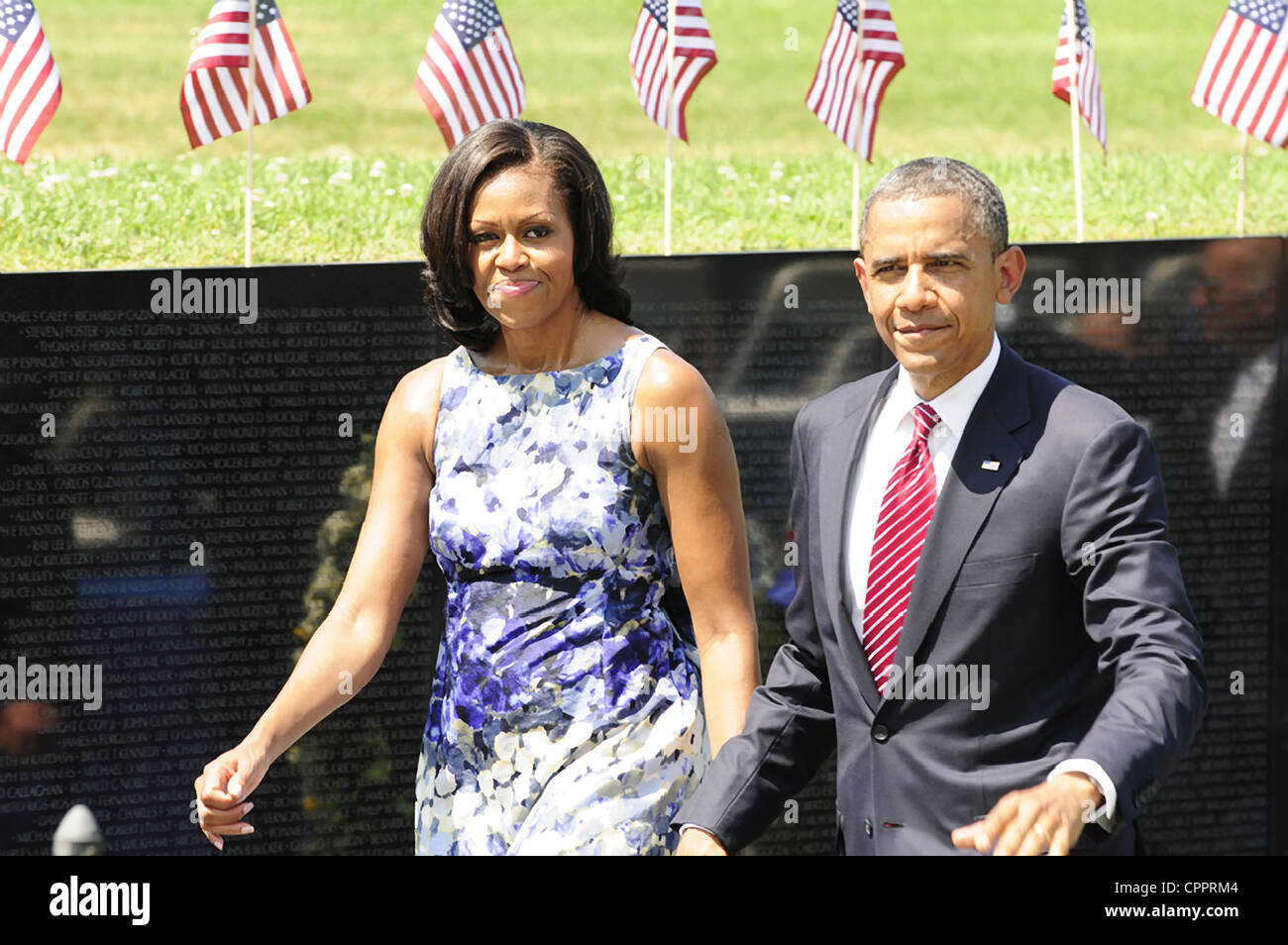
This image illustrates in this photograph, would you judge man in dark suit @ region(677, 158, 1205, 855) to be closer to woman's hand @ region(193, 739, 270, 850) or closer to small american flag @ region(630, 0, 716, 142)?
woman's hand @ region(193, 739, 270, 850)

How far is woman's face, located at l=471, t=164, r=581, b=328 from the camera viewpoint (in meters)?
3.79

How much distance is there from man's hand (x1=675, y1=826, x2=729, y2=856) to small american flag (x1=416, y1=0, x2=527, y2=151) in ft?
14.9

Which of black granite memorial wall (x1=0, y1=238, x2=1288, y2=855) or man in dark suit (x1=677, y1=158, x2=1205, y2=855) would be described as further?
black granite memorial wall (x1=0, y1=238, x2=1288, y2=855)

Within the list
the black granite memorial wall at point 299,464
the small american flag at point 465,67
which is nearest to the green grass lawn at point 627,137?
the small american flag at point 465,67

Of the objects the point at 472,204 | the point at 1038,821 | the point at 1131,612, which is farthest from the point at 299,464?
the point at 1038,821

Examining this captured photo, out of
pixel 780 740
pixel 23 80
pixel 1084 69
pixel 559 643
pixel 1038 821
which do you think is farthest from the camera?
pixel 1084 69

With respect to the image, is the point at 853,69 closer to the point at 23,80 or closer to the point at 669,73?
the point at 669,73

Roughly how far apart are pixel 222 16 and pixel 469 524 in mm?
4199

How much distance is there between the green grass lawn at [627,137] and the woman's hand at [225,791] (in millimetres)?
4747

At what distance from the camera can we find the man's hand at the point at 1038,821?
8.77 ft

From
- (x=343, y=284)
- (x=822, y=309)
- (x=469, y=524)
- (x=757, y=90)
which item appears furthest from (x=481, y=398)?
(x=757, y=90)

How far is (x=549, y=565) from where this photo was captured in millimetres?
3773

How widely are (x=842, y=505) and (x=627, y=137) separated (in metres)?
12.2

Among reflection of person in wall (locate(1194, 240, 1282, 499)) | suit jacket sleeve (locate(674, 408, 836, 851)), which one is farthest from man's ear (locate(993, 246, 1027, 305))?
reflection of person in wall (locate(1194, 240, 1282, 499))
